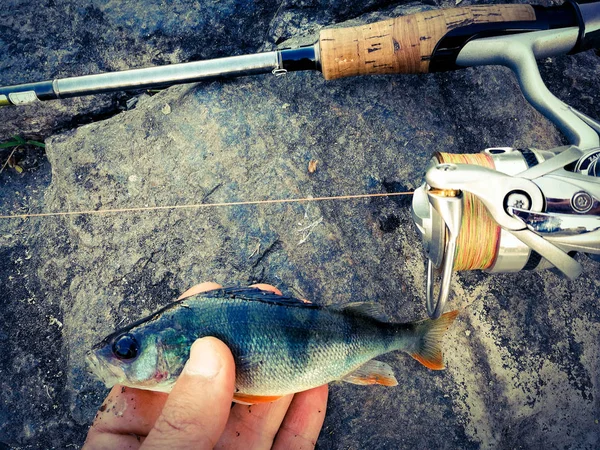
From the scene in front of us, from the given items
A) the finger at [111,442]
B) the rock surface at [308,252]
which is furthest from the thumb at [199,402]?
the rock surface at [308,252]

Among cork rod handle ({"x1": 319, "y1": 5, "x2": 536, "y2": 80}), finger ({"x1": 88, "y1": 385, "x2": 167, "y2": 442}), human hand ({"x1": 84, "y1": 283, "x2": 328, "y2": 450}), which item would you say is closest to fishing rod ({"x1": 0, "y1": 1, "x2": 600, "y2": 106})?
cork rod handle ({"x1": 319, "y1": 5, "x2": 536, "y2": 80})

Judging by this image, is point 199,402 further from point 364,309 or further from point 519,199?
point 519,199

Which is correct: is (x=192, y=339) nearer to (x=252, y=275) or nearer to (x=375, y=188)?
(x=252, y=275)

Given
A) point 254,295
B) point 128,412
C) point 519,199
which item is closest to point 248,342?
point 254,295

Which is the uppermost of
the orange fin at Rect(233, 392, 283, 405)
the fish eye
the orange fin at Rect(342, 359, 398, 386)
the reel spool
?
the reel spool

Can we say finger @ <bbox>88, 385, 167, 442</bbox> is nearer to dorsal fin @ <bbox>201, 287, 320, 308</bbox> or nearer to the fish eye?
the fish eye

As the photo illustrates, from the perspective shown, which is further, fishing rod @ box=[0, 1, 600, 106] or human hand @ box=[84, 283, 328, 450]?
fishing rod @ box=[0, 1, 600, 106]

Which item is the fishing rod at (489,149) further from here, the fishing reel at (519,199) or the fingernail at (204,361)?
the fingernail at (204,361)
